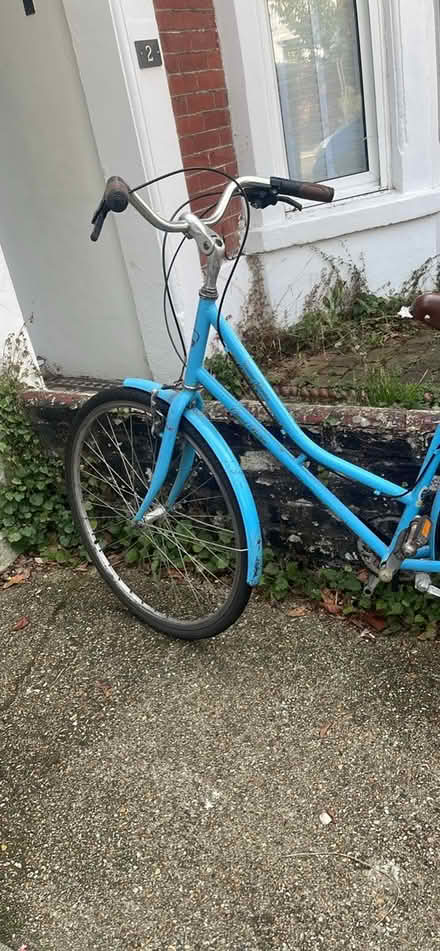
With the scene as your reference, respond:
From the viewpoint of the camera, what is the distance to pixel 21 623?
9.74 feet

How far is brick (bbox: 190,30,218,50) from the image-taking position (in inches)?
140

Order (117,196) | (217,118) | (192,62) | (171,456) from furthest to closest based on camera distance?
(217,118) < (192,62) < (171,456) < (117,196)

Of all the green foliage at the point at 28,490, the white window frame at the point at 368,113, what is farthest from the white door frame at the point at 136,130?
the white window frame at the point at 368,113

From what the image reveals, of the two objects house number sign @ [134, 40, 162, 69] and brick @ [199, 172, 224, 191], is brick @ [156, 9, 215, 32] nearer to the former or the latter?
house number sign @ [134, 40, 162, 69]

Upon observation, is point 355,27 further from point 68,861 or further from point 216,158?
point 68,861

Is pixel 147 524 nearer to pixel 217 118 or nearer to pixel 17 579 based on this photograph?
pixel 17 579

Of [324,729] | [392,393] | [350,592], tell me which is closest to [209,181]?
[392,393]

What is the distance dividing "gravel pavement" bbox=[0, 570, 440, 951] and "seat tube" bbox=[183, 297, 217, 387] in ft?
3.25

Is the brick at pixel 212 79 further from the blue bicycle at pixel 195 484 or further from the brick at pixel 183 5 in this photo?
the blue bicycle at pixel 195 484

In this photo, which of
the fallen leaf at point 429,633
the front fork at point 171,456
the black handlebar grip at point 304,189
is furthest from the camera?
the fallen leaf at point 429,633

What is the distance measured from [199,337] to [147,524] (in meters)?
0.75

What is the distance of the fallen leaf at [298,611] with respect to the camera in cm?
274

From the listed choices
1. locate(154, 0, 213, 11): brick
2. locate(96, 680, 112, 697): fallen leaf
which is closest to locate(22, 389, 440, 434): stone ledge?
locate(96, 680, 112, 697): fallen leaf

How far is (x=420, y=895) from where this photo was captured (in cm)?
179
